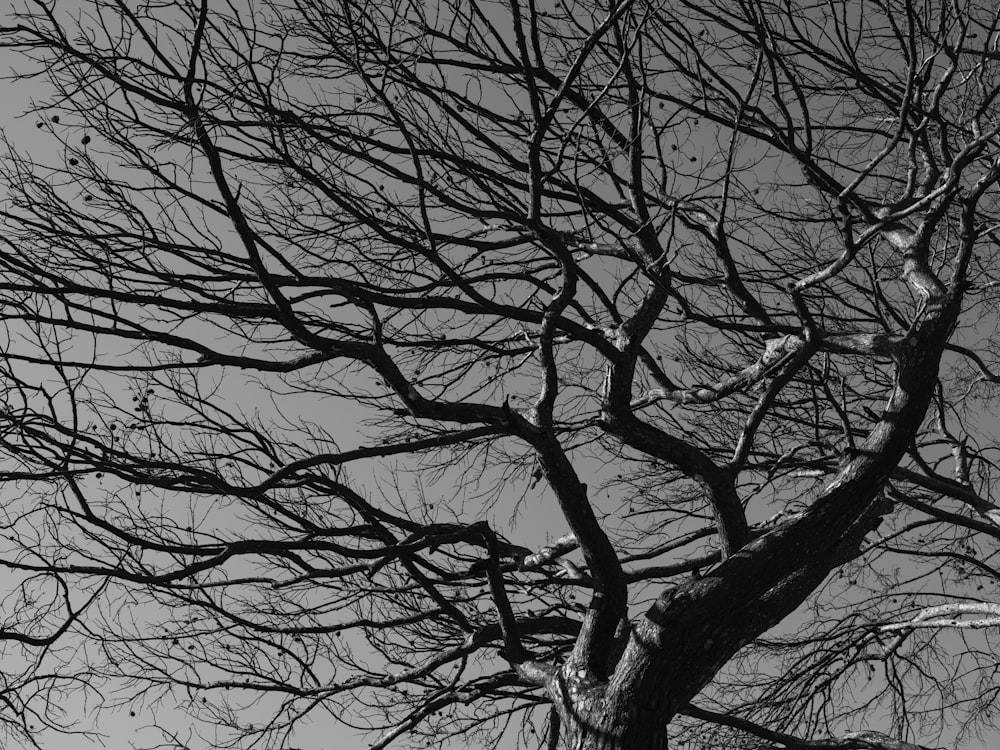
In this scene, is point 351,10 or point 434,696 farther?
point 434,696

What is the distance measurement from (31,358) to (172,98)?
1.42 meters

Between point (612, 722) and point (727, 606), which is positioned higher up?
point (727, 606)

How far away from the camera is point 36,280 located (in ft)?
14.2

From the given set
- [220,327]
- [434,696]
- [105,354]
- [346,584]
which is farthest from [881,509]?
[105,354]

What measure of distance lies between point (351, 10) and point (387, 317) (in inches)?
64.6

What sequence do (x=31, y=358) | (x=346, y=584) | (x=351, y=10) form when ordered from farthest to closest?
(x=346, y=584), (x=351, y=10), (x=31, y=358)

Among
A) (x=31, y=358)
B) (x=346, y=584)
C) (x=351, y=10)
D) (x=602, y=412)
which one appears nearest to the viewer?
(x=31, y=358)

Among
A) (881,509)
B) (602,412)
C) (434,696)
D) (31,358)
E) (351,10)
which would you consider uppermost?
(351,10)

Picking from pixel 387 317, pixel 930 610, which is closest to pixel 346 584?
pixel 387 317

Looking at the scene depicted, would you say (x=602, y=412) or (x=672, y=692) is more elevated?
(x=602, y=412)

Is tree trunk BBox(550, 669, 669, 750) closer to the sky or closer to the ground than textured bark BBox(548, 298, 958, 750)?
closer to the ground

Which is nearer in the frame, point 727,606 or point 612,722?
point 612,722

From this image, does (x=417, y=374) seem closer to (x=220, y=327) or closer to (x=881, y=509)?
(x=220, y=327)

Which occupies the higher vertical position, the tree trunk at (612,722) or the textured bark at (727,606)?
the textured bark at (727,606)
